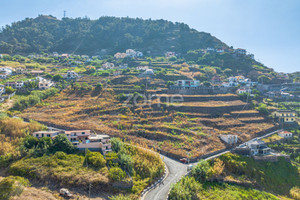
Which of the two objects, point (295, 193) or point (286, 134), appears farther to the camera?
point (286, 134)

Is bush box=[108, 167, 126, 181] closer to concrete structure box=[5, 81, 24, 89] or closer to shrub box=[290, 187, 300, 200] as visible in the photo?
shrub box=[290, 187, 300, 200]

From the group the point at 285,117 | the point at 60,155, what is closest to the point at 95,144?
the point at 60,155

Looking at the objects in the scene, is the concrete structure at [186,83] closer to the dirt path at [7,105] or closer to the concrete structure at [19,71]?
the dirt path at [7,105]

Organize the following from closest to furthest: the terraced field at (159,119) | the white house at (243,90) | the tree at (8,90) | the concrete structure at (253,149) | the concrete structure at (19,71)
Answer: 1. the concrete structure at (253,149)
2. the terraced field at (159,119)
3. the tree at (8,90)
4. the white house at (243,90)
5. the concrete structure at (19,71)

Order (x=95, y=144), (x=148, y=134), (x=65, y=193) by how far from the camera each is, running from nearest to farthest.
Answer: (x=65, y=193)
(x=95, y=144)
(x=148, y=134)

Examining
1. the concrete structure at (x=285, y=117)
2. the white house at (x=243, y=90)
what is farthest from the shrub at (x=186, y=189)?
the white house at (x=243, y=90)

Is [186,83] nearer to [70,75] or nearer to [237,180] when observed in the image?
[237,180]

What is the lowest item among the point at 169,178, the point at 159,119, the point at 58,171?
the point at 169,178
